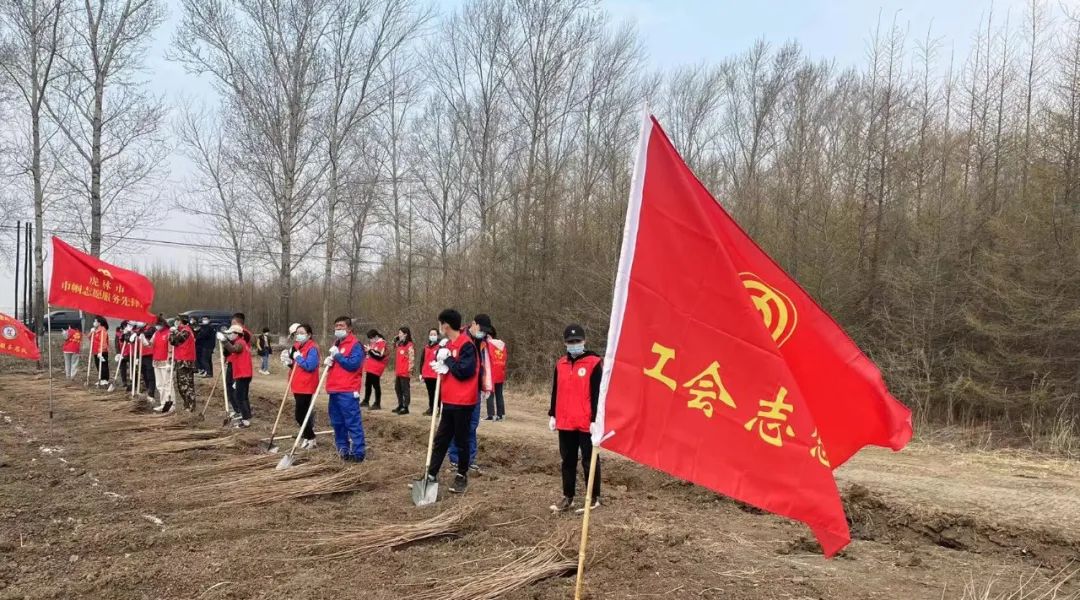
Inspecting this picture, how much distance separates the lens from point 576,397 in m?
6.68

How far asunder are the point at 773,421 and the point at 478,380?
4413 mm

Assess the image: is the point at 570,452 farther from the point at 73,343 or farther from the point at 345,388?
the point at 73,343

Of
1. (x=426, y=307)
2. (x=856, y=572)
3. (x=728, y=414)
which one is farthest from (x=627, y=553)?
(x=426, y=307)

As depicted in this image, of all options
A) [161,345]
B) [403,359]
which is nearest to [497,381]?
[403,359]

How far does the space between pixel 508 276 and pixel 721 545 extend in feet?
59.2

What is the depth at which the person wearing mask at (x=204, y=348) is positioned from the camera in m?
18.7

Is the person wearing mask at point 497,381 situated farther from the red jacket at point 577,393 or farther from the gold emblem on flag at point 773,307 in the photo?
the gold emblem on flag at point 773,307

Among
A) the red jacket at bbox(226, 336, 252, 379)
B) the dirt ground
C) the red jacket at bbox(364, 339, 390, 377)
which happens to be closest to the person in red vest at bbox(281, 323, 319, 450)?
the dirt ground

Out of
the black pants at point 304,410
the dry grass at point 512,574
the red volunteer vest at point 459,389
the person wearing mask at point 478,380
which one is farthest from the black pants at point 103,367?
the dry grass at point 512,574

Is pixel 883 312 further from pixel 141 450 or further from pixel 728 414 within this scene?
pixel 141 450

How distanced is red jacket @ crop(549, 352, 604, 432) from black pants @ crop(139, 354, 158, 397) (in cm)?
1191

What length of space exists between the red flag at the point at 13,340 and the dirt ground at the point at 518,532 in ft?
28.9

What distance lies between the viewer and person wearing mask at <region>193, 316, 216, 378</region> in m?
18.7

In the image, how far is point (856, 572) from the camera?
539 centimetres
